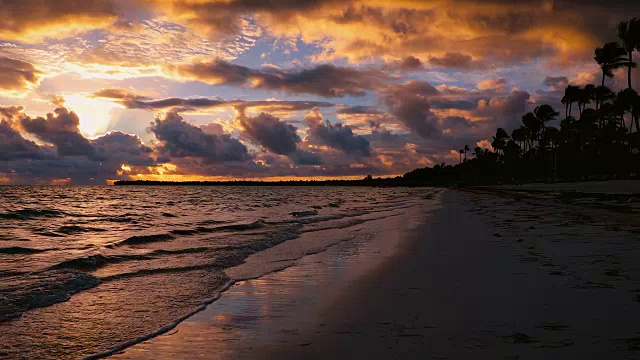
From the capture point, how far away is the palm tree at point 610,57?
8556cm

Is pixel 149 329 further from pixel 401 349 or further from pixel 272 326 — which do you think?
pixel 401 349

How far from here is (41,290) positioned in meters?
8.93

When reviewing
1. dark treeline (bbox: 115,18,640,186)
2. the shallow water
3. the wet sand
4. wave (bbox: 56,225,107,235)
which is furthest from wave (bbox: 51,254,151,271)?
dark treeline (bbox: 115,18,640,186)

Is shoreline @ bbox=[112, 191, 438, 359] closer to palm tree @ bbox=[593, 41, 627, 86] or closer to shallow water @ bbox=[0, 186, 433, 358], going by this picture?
shallow water @ bbox=[0, 186, 433, 358]

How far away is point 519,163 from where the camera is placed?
155000 mm

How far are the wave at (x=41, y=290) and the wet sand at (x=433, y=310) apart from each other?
302 centimetres

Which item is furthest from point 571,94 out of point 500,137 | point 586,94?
point 500,137

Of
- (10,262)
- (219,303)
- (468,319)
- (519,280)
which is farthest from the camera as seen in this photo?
(10,262)

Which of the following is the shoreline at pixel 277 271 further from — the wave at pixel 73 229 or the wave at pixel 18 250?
the wave at pixel 73 229

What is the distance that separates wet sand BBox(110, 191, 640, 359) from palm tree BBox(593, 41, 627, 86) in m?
90.6

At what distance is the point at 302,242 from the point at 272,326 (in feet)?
36.8

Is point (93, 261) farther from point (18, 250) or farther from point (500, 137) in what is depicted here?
point (500, 137)

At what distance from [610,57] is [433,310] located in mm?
99824

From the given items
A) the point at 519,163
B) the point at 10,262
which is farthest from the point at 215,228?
the point at 519,163
